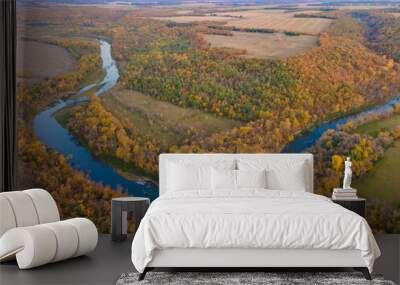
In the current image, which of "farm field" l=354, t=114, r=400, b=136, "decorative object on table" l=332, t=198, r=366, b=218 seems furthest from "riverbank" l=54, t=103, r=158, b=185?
"farm field" l=354, t=114, r=400, b=136

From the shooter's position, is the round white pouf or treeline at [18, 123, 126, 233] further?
treeline at [18, 123, 126, 233]

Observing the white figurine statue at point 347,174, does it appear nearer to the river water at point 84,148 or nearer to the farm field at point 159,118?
the farm field at point 159,118

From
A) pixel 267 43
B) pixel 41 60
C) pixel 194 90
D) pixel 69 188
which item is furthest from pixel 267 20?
pixel 69 188

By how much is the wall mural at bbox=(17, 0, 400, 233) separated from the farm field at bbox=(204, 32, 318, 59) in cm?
1

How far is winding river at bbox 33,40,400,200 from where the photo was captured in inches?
348

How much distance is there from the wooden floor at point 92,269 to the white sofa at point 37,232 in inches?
3.3

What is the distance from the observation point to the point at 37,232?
6262 mm

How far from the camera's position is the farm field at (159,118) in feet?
29.1

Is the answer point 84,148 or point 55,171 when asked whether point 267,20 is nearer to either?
point 84,148

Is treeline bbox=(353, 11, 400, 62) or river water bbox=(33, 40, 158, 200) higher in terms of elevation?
treeline bbox=(353, 11, 400, 62)

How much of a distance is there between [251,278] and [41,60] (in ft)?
14.3

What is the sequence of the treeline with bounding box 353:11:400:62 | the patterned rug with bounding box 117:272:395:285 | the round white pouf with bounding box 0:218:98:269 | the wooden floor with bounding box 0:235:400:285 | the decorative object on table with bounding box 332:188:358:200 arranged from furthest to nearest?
the treeline with bounding box 353:11:400:62 → the decorative object on table with bounding box 332:188:358:200 → the round white pouf with bounding box 0:218:98:269 → the wooden floor with bounding box 0:235:400:285 → the patterned rug with bounding box 117:272:395:285

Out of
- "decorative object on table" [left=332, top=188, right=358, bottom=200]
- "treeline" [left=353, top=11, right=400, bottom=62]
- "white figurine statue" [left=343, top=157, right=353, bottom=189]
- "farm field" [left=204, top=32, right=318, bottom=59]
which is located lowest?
"decorative object on table" [left=332, top=188, right=358, bottom=200]

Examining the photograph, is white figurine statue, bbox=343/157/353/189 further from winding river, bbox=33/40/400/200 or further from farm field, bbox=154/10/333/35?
farm field, bbox=154/10/333/35
